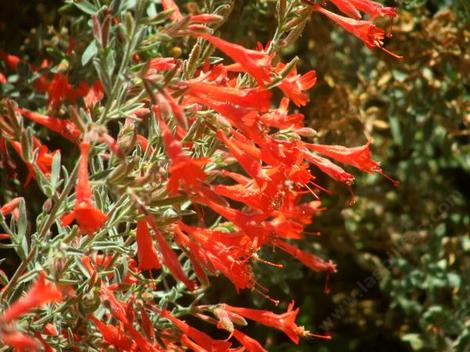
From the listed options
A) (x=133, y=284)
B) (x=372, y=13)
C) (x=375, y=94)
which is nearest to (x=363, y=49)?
(x=375, y=94)

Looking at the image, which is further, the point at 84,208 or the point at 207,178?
the point at 207,178

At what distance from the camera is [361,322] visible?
4.41m

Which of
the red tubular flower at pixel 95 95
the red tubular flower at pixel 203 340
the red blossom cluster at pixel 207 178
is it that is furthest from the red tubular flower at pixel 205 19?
the red tubular flower at pixel 203 340

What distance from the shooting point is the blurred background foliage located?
388 centimetres

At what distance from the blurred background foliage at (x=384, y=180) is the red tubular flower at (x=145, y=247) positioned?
142 cm

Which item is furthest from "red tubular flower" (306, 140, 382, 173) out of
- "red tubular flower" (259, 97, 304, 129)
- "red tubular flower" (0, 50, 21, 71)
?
"red tubular flower" (0, 50, 21, 71)

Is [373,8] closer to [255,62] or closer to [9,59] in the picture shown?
[255,62]

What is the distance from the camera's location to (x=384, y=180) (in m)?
4.78

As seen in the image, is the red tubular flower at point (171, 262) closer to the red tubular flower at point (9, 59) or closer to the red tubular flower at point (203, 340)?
the red tubular flower at point (203, 340)

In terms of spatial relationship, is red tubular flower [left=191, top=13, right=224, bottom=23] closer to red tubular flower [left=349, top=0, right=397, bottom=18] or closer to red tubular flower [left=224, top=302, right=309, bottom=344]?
red tubular flower [left=349, top=0, right=397, bottom=18]

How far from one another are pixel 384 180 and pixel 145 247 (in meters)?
2.90

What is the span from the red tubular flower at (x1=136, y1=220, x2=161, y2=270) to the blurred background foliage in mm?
1417

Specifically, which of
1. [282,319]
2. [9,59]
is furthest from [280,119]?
[9,59]

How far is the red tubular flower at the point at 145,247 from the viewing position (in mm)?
2100
